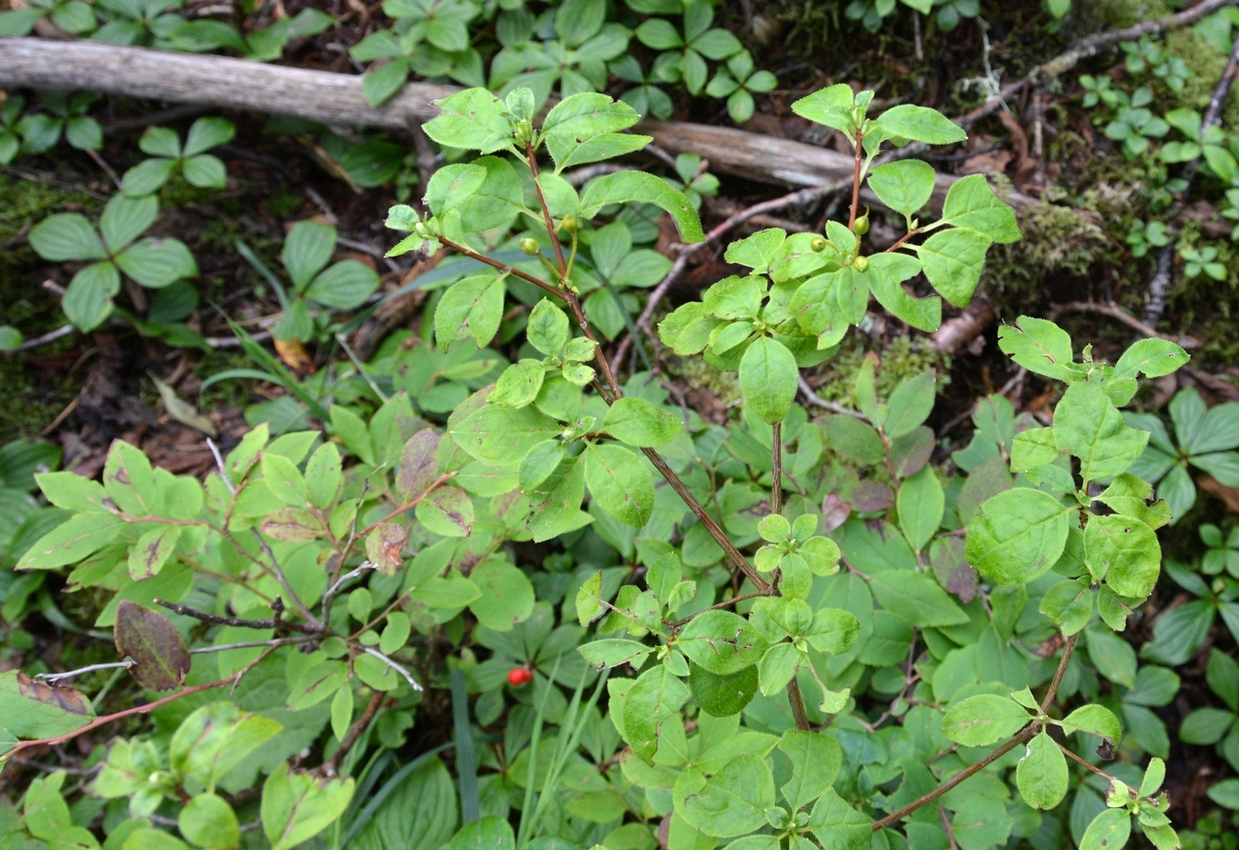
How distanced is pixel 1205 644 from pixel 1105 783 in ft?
2.68

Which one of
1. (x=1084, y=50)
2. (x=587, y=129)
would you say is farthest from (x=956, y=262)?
(x=1084, y=50)

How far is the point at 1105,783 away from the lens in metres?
1.98

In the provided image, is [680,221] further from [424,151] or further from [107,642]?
[107,642]

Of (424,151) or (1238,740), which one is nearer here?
(1238,740)

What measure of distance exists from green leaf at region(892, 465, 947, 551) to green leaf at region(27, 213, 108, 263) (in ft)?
Result: 10.2

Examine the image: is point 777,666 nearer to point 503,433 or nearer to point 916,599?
point 503,433

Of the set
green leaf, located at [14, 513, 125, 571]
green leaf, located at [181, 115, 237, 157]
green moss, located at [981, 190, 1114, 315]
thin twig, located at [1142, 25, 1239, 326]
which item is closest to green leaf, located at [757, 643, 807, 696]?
green leaf, located at [14, 513, 125, 571]

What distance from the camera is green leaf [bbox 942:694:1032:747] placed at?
1194mm

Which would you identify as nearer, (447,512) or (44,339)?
(447,512)

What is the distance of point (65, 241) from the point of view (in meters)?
3.00

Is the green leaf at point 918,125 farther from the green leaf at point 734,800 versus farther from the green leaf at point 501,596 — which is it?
the green leaf at point 501,596

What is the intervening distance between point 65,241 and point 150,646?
2312 millimetres

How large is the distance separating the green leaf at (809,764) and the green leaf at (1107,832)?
1.21ft

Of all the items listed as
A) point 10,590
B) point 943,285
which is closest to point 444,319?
point 943,285
